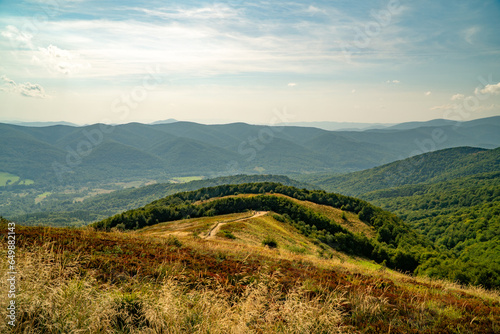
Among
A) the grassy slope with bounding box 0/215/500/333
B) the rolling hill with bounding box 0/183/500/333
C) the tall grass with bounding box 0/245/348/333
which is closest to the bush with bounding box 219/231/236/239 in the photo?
the rolling hill with bounding box 0/183/500/333

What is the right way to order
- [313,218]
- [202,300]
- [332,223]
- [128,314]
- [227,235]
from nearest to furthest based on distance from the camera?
[128,314], [202,300], [227,235], [332,223], [313,218]

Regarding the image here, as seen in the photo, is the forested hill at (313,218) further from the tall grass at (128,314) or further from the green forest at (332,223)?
the tall grass at (128,314)

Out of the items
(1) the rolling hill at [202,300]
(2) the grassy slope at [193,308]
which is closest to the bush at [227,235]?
(1) the rolling hill at [202,300]

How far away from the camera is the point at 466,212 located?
13375cm

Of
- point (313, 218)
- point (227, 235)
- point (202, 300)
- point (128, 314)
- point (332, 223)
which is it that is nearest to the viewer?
point (128, 314)

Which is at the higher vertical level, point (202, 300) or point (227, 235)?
point (202, 300)

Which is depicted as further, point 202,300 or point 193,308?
point 202,300

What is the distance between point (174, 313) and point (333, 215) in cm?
7458

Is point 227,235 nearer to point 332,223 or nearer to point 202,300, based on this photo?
point 202,300

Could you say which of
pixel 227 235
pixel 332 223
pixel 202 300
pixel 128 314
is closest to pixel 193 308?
pixel 202 300

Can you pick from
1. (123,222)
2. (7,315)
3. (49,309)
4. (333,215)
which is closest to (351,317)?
(49,309)

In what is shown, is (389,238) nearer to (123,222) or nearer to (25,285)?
(123,222)

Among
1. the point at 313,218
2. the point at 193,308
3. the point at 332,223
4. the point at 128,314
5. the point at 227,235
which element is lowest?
the point at 332,223

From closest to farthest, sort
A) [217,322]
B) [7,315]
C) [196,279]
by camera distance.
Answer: [7,315] → [217,322] → [196,279]
